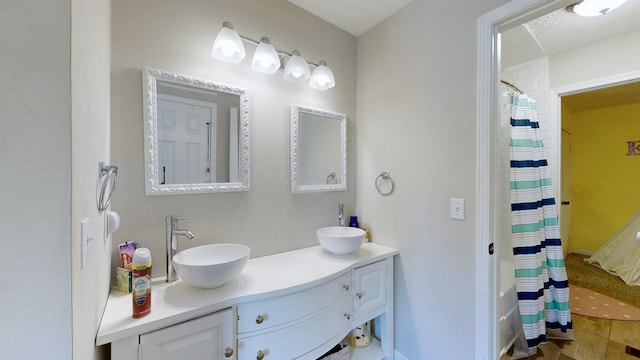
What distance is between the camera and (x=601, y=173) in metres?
3.93

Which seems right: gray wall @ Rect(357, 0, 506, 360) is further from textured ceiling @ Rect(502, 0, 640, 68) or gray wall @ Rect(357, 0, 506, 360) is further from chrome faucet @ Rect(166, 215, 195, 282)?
chrome faucet @ Rect(166, 215, 195, 282)

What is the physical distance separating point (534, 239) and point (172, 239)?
2.40m

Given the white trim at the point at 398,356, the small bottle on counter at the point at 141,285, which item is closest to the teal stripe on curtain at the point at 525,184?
the white trim at the point at 398,356

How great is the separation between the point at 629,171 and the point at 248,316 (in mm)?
5606

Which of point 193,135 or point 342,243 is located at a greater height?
point 193,135

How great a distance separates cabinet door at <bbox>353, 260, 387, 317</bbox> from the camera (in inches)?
59.6

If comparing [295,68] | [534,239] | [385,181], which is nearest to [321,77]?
[295,68]

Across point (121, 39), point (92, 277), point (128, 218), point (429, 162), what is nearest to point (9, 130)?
point (92, 277)

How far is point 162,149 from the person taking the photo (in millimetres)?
1259

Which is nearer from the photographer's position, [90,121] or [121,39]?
[90,121]

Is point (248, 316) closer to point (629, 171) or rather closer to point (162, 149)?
point (162, 149)

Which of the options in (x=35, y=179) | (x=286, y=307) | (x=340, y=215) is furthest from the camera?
(x=340, y=215)

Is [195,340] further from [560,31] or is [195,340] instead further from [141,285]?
[560,31]

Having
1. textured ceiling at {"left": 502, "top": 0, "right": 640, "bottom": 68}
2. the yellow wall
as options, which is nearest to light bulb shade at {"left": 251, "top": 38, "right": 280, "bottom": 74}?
textured ceiling at {"left": 502, "top": 0, "right": 640, "bottom": 68}
